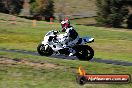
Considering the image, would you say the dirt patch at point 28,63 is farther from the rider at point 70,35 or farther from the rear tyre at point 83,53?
the rear tyre at point 83,53

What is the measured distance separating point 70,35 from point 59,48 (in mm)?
1118

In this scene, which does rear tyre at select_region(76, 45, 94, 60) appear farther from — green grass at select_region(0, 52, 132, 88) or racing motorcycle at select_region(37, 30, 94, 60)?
green grass at select_region(0, 52, 132, 88)

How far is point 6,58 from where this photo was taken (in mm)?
21438

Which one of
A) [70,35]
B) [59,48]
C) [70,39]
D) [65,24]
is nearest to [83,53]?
[70,39]

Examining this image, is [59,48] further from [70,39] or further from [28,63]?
[28,63]

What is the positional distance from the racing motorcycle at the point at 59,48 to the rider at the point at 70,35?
0.19 m

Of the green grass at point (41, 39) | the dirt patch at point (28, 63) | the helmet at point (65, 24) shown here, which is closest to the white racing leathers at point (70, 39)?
the helmet at point (65, 24)

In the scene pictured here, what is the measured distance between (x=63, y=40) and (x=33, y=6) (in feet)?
241

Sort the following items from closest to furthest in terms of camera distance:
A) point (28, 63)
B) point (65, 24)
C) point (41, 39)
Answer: point (28, 63) → point (65, 24) → point (41, 39)

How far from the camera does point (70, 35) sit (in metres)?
23.6

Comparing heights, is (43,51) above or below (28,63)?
below

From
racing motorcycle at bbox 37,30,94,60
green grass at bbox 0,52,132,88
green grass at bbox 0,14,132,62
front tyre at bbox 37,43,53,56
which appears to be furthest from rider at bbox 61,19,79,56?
green grass at bbox 0,14,132,62

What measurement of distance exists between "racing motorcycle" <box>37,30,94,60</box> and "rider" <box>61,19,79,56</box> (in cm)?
19

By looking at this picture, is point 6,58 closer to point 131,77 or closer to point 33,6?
point 131,77
